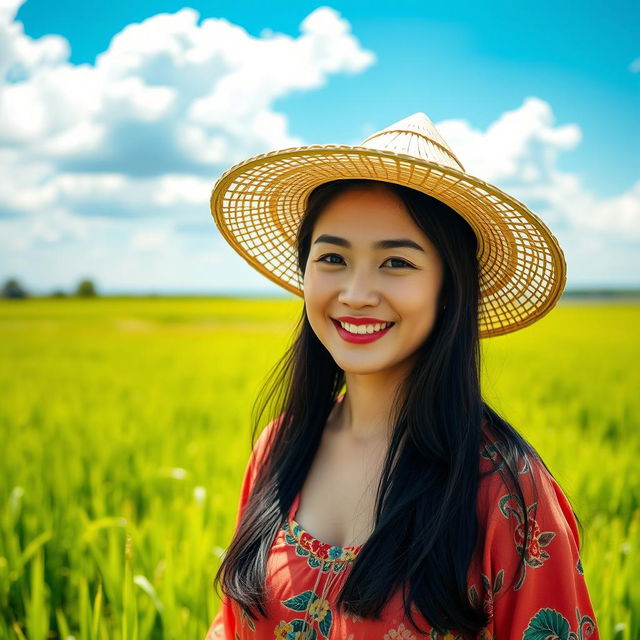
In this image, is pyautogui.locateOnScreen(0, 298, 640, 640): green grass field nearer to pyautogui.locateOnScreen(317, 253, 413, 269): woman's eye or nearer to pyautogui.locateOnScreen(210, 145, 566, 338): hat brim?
pyautogui.locateOnScreen(210, 145, 566, 338): hat brim

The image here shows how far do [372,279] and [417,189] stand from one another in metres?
0.20

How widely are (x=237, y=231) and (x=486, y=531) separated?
107 cm

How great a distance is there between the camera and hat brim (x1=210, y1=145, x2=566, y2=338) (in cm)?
126

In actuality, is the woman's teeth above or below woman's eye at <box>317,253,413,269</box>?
below

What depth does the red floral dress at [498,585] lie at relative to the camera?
1.12 meters

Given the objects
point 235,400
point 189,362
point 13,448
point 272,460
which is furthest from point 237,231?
point 189,362

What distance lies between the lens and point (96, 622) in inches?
71.1

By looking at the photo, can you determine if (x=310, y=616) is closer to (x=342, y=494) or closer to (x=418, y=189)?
(x=342, y=494)

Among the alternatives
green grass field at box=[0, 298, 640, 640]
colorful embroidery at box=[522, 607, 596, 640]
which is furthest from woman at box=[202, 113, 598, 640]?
green grass field at box=[0, 298, 640, 640]

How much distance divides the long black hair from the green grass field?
0.76ft

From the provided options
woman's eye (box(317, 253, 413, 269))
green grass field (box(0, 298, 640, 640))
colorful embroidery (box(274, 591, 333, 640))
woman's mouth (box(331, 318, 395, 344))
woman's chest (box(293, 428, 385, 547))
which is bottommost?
green grass field (box(0, 298, 640, 640))

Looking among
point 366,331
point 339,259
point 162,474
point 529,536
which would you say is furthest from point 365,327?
point 162,474

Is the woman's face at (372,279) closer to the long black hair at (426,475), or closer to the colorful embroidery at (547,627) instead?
the long black hair at (426,475)

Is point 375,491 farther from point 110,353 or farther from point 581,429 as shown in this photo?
point 110,353
